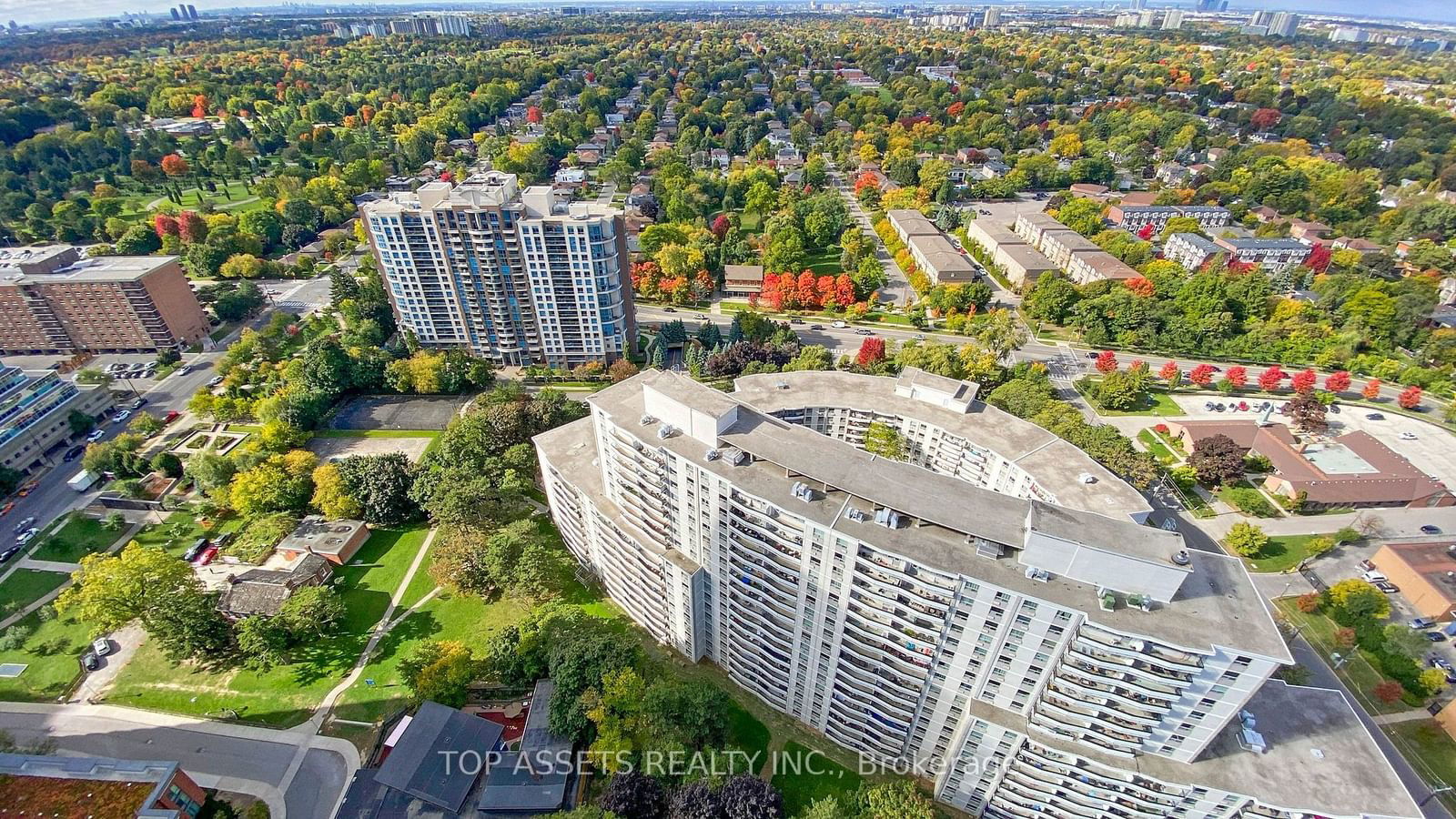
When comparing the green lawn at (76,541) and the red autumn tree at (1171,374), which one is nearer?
the green lawn at (76,541)

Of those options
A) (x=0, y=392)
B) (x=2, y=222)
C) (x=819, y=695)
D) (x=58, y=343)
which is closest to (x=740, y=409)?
(x=819, y=695)

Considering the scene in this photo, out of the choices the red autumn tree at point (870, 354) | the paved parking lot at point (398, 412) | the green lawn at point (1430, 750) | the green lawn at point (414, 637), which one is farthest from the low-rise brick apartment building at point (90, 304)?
the green lawn at point (1430, 750)

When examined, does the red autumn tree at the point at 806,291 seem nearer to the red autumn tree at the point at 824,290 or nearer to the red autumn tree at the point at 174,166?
the red autumn tree at the point at 824,290

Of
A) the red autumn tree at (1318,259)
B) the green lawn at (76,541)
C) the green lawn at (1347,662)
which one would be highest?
the red autumn tree at (1318,259)

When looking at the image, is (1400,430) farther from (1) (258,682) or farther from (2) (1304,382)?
(1) (258,682)

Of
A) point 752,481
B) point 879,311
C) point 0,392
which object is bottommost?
point 879,311

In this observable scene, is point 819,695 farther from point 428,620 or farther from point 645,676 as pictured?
point 428,620

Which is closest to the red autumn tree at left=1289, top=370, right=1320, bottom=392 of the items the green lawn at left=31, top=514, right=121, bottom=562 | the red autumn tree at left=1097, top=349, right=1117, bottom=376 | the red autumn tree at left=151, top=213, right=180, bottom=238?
the red autumn tree at left=1097, top=349, right=1117, bottom=376
